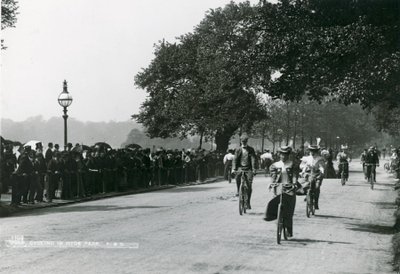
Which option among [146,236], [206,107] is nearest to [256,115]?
[206,107]

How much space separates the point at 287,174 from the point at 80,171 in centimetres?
1133

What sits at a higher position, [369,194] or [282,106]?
[282,106]

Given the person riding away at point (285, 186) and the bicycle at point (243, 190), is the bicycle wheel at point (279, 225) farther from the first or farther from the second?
the bicycle at point (243, 190)

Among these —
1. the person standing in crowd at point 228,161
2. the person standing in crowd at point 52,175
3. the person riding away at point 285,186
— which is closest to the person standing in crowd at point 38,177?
the person standing in crowd at point 52,175

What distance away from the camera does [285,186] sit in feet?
42.0

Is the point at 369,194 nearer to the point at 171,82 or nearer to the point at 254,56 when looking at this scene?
the point at 254,56

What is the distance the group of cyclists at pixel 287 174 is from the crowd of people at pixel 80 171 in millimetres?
5987

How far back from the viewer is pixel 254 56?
19.1m

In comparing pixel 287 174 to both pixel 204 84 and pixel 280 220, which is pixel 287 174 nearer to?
pixel 280 220

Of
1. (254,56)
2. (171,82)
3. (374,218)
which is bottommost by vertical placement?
(374,218)

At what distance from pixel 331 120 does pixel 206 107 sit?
2309 inches

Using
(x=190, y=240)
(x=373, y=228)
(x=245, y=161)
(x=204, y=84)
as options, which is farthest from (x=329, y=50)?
(x=204, y=84)

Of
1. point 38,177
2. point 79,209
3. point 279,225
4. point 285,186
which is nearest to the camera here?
point 279,225

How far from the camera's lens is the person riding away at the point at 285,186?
41.3 ft
